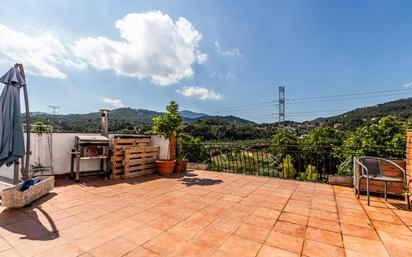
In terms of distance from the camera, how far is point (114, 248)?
1.88 metres

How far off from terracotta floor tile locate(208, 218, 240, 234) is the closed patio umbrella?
10.1 ft

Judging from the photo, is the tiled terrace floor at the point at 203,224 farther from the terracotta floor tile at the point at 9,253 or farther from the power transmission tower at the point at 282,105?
the power transmission tower at the point at 282,105

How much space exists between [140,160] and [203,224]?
3.50 metres

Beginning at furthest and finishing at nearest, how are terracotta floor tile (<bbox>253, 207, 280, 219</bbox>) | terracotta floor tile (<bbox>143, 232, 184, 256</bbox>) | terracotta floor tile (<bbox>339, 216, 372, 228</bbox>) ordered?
terracotta floor tile (<bbox>253, 207, 280, 219</bbox>) < terracotta floor tile (<bbox>339, 216, 372, 228</bbox>) < terracotta floor tile (<bbox>143, 232, 184, 256</bbox>)

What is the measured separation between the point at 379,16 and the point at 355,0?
6.28ft

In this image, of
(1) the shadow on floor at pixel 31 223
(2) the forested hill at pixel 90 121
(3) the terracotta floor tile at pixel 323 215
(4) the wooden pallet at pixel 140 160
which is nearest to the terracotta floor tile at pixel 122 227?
(1) the shadow on floor at pixel 31 223

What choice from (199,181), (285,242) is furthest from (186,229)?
(199,181)

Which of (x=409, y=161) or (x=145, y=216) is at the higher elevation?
(x=409, y=161)

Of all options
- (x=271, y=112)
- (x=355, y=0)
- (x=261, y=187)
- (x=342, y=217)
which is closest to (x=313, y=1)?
(x=355, y=0)

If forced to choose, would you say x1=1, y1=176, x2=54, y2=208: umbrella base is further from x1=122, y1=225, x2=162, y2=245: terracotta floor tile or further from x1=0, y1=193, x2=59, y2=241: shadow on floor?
x1=122, y1=225, x2=162, y2=245: terracotta floor tile

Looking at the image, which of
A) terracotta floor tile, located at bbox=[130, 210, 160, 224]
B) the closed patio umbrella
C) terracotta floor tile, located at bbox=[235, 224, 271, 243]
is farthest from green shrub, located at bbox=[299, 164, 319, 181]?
the closed patio umbrella

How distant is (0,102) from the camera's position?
9.62 ft

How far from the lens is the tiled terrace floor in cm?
188

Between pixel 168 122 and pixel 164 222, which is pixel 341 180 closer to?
pixel 164 222
